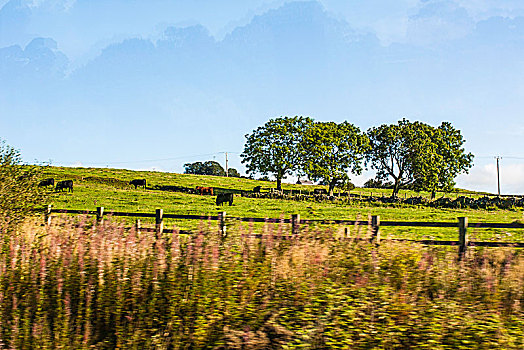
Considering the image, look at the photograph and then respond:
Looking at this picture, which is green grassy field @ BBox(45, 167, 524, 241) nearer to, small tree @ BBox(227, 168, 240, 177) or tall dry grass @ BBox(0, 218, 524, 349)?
tall dry grass @ BBox(0, 218, 524, 349)

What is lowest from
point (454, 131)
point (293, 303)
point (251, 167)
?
point (293, 303)

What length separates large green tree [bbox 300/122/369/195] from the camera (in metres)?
56.3

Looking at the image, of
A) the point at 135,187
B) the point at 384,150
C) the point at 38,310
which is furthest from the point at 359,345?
the point at 384,150

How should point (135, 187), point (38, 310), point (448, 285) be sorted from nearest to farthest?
point (38, 310), point (448, 285), point (135, 187)

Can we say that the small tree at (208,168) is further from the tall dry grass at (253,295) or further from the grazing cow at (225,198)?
the tall dry grass at (253,295)

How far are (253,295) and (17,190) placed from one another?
1043 centimetres

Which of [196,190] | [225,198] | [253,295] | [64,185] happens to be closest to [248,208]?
[225,198]

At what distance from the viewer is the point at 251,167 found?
56.1 metres

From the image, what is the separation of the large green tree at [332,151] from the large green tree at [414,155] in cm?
212

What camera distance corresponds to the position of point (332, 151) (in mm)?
58688

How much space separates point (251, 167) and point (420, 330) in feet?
167

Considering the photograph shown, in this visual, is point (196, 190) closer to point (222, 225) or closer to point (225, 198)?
point (225, 198)

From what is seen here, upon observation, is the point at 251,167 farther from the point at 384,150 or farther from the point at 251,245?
the point at 251,245

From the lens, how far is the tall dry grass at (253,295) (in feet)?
17.6
